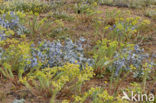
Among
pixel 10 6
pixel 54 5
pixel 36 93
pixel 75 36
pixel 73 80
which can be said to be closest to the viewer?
pixel 36 93

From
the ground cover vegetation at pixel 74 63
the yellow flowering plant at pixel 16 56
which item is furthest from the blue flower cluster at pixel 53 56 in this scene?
the yellow flowering plant at pixel 16 56

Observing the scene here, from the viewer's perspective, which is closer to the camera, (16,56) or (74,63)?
(16,56)

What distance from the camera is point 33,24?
4977 mm

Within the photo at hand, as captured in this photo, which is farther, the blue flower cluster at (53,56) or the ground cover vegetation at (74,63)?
the blue flower cluster at (53,56)

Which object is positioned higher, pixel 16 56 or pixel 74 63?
pixel 16 56

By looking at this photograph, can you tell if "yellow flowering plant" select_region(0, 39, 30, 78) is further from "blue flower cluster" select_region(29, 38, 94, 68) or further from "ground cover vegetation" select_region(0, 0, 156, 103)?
"blue flower cluster" select_region(29, 38, 94, 68)

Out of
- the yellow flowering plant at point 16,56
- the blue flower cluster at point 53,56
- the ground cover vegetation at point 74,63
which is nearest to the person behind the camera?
the ground cover vegetation at point 74,63

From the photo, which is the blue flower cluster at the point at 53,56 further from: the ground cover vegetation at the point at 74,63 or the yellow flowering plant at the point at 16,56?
the yellow flowering plant at the point at 16,56

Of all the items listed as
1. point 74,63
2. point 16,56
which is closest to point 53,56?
point 74,63

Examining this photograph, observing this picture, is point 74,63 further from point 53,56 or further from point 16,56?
point 16,56

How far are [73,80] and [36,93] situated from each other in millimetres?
523

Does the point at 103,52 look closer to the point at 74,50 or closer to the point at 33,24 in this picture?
the point at 74,50

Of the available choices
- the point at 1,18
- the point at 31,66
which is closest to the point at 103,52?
the point at 31,66

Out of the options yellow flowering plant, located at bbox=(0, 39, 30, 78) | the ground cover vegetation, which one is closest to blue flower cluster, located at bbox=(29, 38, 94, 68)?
the ground cover vegetation
